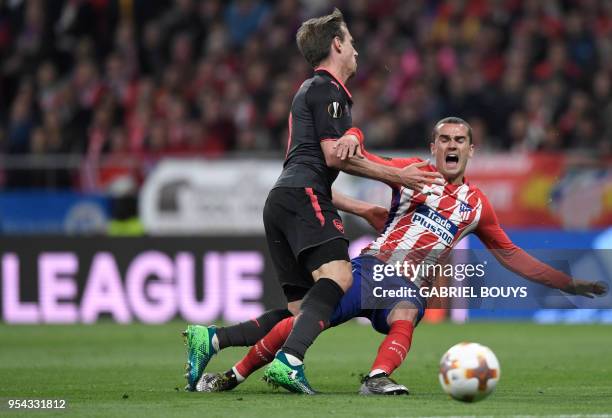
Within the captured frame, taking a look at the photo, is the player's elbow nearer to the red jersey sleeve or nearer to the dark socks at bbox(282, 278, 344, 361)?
the dark socks at bbox(282, 278, 344, 361)

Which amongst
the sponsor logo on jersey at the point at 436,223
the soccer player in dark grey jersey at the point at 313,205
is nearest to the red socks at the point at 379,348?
the soccer player in dark grey jersey at the point at 313,205

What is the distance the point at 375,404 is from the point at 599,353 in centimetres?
471

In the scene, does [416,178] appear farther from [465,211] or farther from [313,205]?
[465,211]

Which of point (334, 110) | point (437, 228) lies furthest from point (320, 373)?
point (334, 110)

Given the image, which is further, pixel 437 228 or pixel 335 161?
pixel 437 228

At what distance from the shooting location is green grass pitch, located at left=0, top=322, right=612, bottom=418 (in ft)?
22.4

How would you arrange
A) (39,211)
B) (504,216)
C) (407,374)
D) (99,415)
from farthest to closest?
(39,211) < (504,216) < (407,374) < (99,415)

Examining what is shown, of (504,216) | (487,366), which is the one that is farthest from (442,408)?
(504,216)

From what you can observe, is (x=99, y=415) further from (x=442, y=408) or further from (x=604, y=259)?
(x=604, y=259)

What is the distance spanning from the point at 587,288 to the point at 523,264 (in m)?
0.44

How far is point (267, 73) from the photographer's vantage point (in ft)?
61.8

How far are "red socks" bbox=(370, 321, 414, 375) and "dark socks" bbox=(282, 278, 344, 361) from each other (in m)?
0.38

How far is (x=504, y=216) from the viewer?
16047 mm

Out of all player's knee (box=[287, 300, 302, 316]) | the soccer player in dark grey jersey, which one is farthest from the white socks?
player's knee (box=[287, 300, 302, 316])
